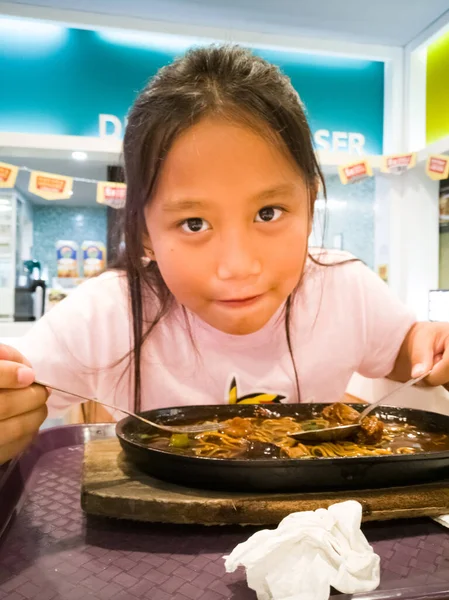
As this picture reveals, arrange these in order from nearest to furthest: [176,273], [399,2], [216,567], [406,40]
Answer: [216,567] → [176,273] → [399,2] → [406,40]

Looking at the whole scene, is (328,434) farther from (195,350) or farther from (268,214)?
(195,350)

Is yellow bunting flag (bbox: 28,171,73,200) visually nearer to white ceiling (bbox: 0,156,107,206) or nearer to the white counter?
white ceiling (bbox: 0,156,107,206)

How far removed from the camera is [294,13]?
3.19m

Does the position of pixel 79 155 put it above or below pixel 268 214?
above

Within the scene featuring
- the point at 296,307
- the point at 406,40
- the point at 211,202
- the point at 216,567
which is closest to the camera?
the point at 216,567

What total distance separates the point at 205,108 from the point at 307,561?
0.76 meters

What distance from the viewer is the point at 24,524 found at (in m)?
0.62

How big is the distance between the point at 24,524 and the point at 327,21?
3493 mm

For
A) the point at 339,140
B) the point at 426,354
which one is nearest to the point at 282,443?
the point at 426,354

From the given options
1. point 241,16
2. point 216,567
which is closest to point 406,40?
point 241,16

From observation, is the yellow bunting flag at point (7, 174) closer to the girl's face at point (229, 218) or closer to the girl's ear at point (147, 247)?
the girl's ear at point (147, 247)

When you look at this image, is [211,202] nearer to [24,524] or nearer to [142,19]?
[24,524]

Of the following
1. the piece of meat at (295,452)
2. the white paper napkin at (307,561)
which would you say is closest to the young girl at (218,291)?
the piece of meat at (295,452)

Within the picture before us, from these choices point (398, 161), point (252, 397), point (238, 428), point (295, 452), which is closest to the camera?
point (295, 452)
